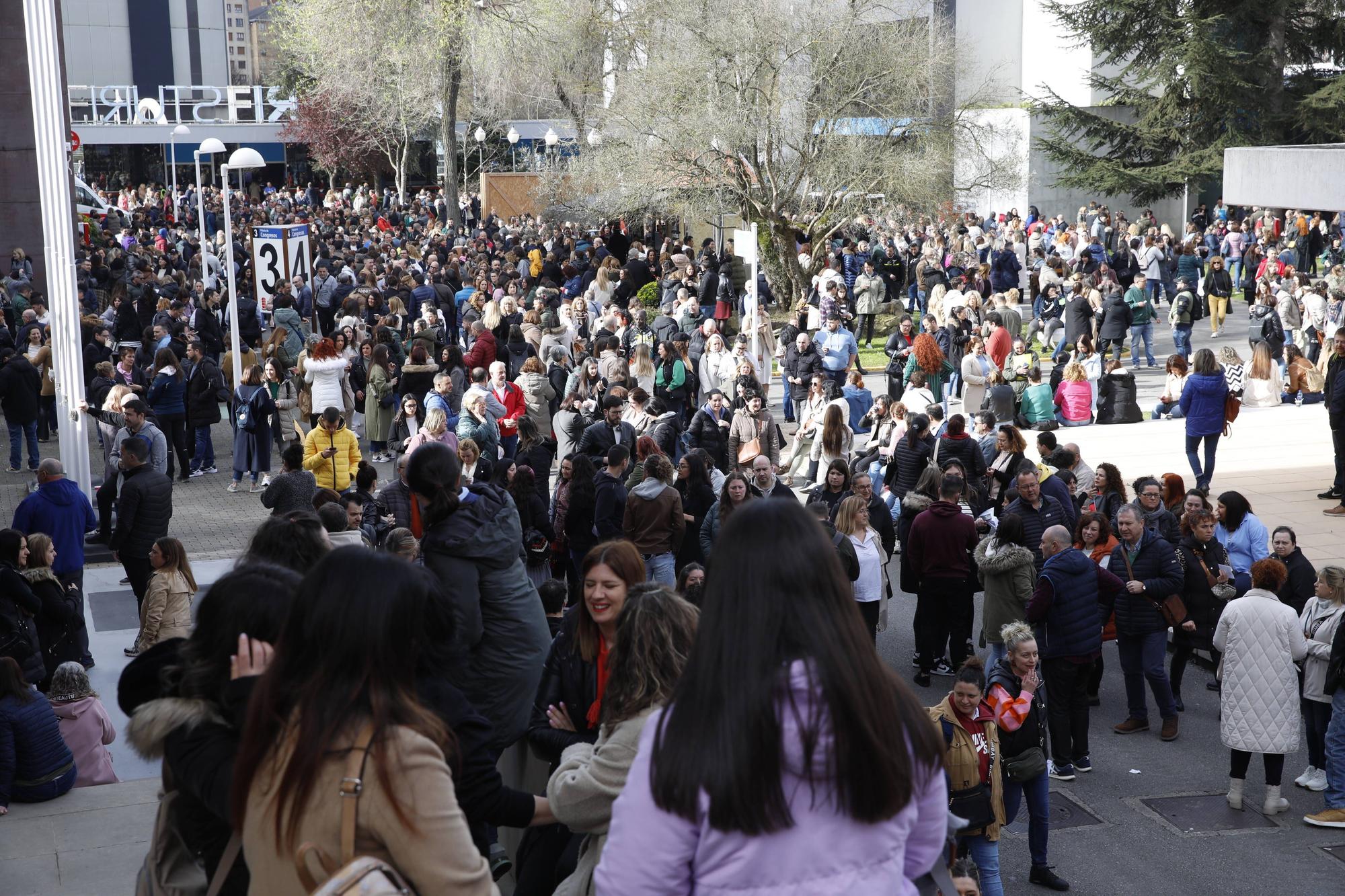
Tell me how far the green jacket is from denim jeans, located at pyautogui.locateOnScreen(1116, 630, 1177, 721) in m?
14.7

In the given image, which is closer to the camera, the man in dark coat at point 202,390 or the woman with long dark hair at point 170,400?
the woman with long dark hair at point 170,400

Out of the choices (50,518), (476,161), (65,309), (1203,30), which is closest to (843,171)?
(1203,30)

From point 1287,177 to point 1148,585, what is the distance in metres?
4.26

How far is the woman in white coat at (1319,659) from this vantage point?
7.96 meters

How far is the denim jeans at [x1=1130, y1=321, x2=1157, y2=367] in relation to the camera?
76.2 ft

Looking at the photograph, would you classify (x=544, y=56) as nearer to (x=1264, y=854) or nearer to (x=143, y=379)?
(x=143, y=379)

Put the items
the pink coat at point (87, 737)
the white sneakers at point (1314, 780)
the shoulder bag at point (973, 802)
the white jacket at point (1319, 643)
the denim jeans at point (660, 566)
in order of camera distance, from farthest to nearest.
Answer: the denim jeans at point (660, 566) < the white sneakers at point (1314, 780) < the white jacket at point (1319, 643) < the pink coat at point (87, 737) < the shoulder bag at point (973, 802)

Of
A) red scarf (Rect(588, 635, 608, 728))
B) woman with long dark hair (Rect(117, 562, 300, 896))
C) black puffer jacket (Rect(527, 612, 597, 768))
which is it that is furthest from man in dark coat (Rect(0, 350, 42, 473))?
woman with long dark hair (Rect(117, 562, 300, 896))

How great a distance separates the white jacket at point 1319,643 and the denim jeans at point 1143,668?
1040mm

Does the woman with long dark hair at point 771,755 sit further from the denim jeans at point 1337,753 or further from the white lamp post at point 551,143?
the white lamp post at point 551,143

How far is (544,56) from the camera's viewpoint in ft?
134

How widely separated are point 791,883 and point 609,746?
128cm

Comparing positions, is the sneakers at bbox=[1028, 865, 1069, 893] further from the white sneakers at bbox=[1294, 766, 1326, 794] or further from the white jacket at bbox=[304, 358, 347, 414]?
the white jacket at bbox=[304, 358, 347, 414]

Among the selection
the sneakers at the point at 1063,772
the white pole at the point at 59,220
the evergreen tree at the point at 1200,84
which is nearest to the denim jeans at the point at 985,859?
the sneakers at the point at 1063,772
